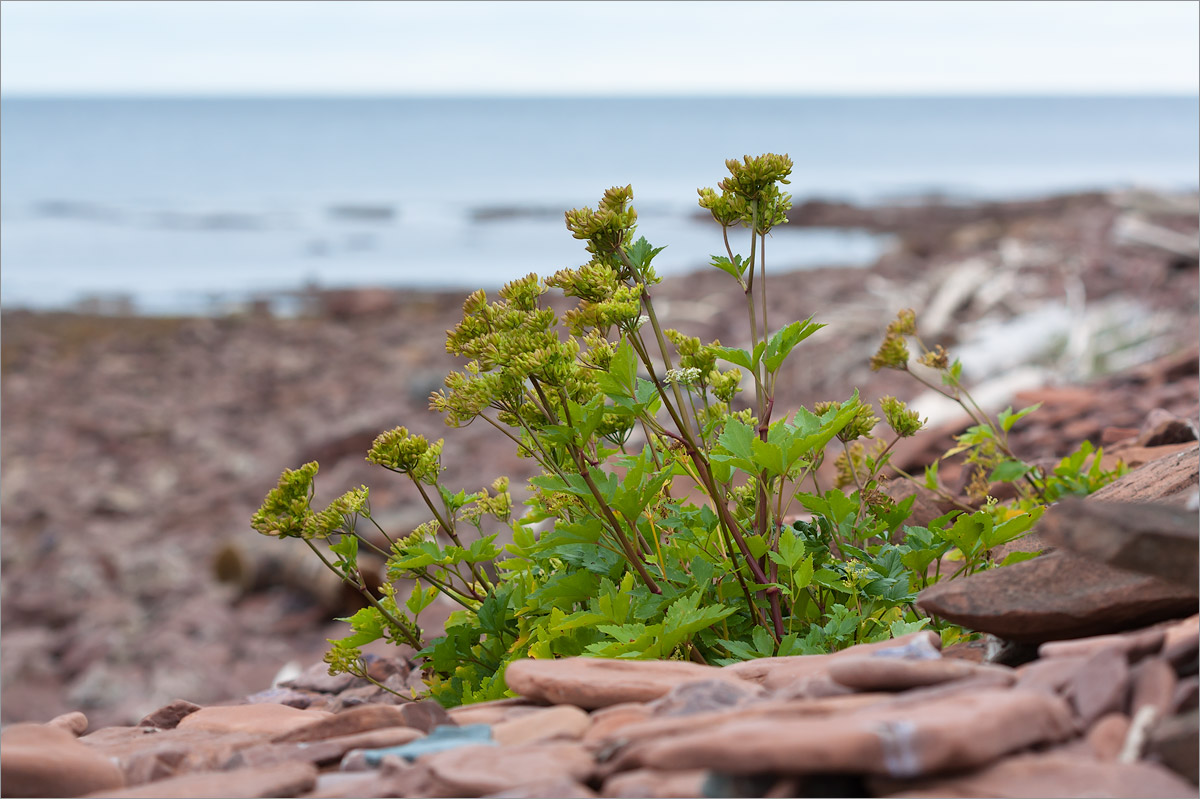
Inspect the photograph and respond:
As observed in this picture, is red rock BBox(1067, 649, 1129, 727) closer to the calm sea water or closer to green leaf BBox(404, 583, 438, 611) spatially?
green leaf BBox(404, 583, 438, 611)

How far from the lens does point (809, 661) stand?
2000 mm

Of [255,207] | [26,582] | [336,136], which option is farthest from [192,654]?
[336,136]

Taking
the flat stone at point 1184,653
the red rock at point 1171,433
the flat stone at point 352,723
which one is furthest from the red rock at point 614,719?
the red rock at point 1171,433

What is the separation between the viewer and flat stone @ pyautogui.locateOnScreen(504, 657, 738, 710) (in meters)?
1.86

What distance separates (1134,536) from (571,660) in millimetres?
1050

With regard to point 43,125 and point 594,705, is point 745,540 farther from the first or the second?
point 43,125

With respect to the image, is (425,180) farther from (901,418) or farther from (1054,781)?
(1054,781)

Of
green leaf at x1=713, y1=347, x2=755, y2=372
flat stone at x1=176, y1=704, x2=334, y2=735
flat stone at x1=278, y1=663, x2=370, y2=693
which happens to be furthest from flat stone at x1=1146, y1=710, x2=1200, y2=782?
flat stone at x1=278, y1=663, x2=370, y2=693

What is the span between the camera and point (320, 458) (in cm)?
1074

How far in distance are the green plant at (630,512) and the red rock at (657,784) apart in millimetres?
529

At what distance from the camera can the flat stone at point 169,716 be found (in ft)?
8.09

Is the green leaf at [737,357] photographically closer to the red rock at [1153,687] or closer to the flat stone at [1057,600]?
the flat stone at [1057,600]

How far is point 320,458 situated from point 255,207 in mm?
32099

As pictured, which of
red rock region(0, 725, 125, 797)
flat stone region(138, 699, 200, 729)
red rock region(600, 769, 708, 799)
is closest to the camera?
red rock region(600, 769, 708, 799)
